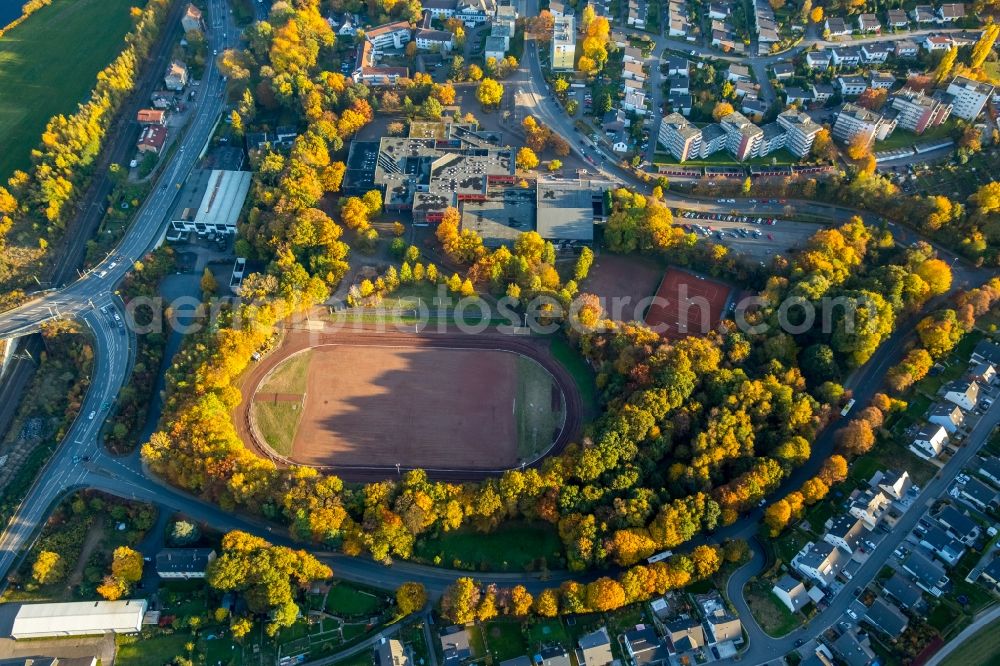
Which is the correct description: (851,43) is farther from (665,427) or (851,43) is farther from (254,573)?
(254,573)

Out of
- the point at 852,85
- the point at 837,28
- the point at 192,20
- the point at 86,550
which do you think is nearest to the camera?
the point at 86,550

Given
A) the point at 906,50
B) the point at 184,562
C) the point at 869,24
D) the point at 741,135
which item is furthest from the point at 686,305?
the point at 869,24

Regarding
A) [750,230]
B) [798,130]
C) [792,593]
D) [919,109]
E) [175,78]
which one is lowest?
[792,593]

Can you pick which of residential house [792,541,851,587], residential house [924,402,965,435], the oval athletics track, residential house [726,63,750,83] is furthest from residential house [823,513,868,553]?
residential house [726,63,750,83]

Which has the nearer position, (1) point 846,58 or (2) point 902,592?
(2) point 902,592

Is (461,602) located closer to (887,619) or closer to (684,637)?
(684,637)

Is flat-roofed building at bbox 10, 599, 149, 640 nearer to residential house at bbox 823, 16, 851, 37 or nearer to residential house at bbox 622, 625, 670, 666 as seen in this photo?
residential house at bbox 622, 625, 670, 666
